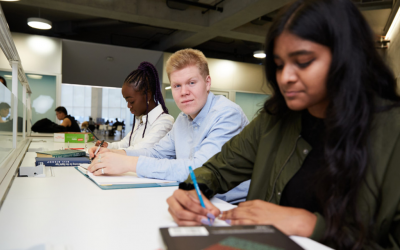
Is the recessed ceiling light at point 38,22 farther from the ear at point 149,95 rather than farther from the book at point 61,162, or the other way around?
the book at point 61,162

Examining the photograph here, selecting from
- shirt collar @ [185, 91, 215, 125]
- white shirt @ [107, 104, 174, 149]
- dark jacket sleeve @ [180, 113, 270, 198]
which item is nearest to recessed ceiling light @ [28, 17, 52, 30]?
white shirt @ [107, 104, 174, 149]

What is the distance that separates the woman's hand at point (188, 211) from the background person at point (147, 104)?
1361mm

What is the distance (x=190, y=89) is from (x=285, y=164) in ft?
2.40

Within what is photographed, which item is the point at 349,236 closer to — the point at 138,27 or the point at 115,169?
the point at 115,169

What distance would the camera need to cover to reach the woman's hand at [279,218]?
0.66m

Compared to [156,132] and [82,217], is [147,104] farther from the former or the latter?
[82,217]

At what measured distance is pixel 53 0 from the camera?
4.45 meters

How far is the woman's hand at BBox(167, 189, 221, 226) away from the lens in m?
0.70

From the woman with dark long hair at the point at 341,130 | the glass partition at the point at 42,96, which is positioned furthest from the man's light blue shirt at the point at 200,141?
the glass partition at the point at 42,96

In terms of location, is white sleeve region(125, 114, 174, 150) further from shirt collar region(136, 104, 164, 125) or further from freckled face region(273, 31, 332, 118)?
freckled face region(273, 31, 332, 118)

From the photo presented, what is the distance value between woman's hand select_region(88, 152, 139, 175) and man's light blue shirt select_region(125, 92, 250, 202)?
0.13 ft

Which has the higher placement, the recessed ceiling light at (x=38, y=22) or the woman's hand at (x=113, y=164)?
the recessed ceiling light at (x=38, y=22)

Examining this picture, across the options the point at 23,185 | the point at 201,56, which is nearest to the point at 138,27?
the point at 201,56

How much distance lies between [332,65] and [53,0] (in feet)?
15.9
